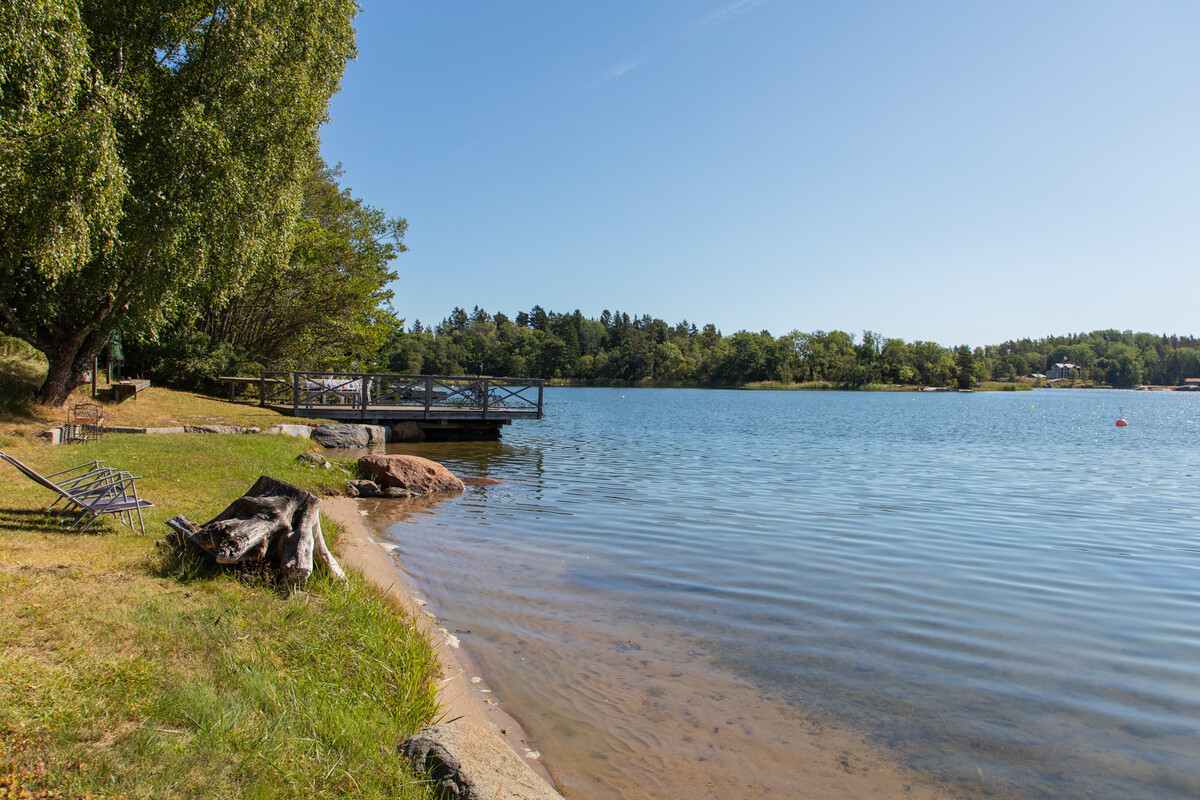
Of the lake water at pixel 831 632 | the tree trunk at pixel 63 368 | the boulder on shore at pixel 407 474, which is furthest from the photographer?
the tree trunk at pixel 63 368

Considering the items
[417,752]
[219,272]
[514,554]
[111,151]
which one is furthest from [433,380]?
[417,752]

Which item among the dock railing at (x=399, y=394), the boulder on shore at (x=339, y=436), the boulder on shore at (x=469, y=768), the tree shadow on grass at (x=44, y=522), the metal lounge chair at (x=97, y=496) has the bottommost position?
the boulder on shore at (x=469, y=768)

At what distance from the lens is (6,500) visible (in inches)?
295

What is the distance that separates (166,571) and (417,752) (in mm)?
3240

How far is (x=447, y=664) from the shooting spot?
5543 mm

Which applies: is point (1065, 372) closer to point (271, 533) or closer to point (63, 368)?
point (63, 368)

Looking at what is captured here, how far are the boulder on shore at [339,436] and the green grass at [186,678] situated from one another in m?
13.0

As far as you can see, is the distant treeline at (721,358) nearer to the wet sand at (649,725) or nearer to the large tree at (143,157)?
the large tree at (143,157)

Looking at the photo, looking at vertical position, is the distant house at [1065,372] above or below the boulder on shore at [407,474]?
above

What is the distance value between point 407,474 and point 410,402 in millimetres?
11736

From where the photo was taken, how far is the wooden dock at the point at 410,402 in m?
23.8

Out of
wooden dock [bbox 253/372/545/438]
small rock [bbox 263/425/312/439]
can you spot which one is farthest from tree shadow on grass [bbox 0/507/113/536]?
wooden dock [bbox 253/372/545/438]

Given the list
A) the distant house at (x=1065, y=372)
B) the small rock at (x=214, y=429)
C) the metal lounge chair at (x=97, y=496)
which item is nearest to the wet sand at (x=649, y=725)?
the metal lounge chair at (x=97, y=496)

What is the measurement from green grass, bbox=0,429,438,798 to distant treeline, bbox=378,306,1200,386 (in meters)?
103
